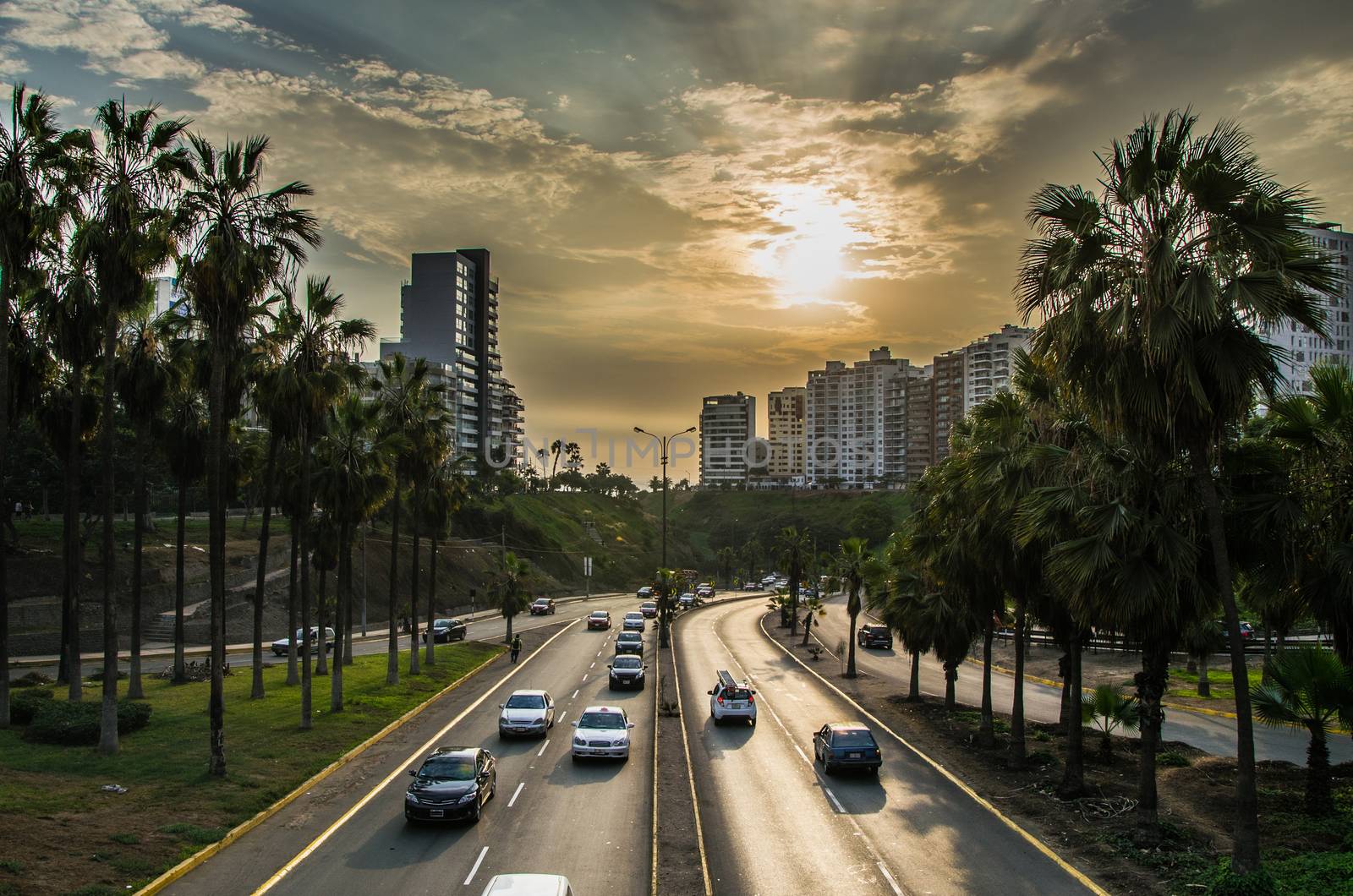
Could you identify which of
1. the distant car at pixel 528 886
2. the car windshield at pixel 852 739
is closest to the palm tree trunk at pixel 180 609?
the car windshield at pixel 852 739

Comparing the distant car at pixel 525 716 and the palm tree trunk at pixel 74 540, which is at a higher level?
the palm tree trunk at pixel 74 540

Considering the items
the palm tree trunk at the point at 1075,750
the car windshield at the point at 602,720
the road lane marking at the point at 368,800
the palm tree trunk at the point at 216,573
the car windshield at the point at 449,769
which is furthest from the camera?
the car windshield at the point at 602,720

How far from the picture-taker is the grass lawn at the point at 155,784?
49.6 ft

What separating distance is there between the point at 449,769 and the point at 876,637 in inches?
1922

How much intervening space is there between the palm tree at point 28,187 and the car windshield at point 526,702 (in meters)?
15.4

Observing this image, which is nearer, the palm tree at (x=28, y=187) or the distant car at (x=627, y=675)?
the palm tree at (x=28, y=187)

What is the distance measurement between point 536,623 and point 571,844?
61.5 metres

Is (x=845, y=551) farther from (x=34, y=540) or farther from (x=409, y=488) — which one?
(x=34, y=540)

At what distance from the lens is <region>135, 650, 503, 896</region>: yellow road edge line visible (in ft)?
49.9

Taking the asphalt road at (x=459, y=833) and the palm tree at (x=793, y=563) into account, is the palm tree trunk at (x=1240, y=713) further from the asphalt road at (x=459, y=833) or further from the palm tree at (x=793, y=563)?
the palm tree at (x=793, y=563)

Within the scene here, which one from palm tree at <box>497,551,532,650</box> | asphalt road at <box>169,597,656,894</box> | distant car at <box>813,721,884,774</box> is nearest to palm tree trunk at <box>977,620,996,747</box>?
distant car at <box>813,721,884,774</box>

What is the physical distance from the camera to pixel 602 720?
26.7 metres

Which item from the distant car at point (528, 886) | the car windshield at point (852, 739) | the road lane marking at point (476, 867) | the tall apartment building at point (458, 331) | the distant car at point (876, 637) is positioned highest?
the tall apartment building at point (458, 331)

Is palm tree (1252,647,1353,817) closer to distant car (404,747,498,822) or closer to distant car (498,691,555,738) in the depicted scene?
distant car (404,747,498,822)
